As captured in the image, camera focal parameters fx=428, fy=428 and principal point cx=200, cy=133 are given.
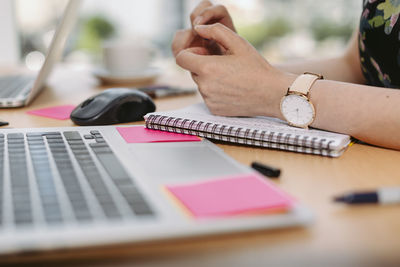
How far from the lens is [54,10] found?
403cm

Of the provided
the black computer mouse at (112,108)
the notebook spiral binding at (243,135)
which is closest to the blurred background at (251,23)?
the black computer mouse at (112,108)

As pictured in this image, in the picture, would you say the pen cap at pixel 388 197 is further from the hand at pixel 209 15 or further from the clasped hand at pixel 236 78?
the hand at pixel 209 15

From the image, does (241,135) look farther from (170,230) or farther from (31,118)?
(31,118)

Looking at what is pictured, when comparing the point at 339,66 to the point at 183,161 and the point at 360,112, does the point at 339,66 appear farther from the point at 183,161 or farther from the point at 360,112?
the point at 183,161

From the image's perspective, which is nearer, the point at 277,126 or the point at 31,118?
the point at 277,126

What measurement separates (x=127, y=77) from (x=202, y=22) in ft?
1.47

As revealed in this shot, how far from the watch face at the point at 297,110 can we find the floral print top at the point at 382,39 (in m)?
0.20

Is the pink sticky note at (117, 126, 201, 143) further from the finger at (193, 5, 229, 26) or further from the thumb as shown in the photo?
the finger at (193, 5, 229, 26)

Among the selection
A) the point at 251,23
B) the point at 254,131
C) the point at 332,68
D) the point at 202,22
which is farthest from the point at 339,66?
the point at 251,23

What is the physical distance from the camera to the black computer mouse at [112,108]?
2.26 feet

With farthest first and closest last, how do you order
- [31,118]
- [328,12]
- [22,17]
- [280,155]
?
[328,12] < [22,17] < [31,118] < [280,155]

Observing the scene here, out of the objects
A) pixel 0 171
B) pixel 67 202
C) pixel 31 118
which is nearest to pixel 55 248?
pixel 67 202

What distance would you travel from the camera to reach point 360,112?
0.59 meters

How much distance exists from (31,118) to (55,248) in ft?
1.74
